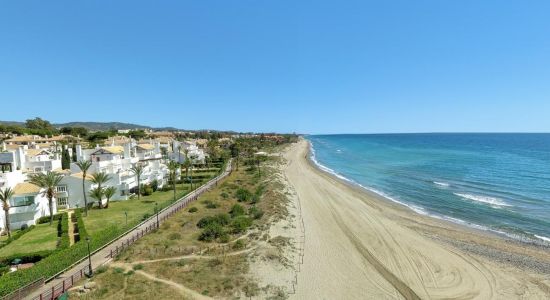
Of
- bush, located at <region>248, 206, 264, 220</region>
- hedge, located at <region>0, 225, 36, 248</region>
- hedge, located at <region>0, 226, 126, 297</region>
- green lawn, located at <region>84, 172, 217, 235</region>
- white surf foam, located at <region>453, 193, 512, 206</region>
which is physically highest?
hedge, located at <region>0, 226, 126, 297</region>

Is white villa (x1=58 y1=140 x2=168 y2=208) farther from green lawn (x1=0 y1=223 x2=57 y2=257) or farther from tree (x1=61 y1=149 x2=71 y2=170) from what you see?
tree (x1=61 y1=149 x2=71 y2=170)

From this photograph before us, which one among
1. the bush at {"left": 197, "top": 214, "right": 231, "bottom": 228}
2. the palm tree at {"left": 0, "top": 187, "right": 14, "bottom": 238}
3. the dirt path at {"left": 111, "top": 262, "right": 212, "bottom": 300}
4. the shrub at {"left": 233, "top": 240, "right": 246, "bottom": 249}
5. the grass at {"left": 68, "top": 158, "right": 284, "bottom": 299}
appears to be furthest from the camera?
the bush at {"left": 197, "top": 214, "right": 231, "bottom": 228}

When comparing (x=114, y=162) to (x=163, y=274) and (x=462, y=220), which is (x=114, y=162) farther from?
(x=462, y=220)

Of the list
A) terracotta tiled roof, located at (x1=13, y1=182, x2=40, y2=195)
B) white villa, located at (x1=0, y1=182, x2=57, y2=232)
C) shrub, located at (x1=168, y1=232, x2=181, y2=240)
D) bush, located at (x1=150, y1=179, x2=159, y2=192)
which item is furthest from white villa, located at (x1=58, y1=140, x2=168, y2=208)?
shrub, located at (x1=168, y1=232, x2=181, y2=240)

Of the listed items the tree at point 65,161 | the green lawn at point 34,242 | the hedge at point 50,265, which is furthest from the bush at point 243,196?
the tree at point 65,161

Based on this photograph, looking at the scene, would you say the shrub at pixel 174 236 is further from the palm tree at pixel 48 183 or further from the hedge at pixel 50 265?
the palm tree at pixel 48 183

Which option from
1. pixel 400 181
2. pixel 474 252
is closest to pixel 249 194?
pixel 474 252

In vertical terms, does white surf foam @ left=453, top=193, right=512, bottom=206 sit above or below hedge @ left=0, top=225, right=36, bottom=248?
below
